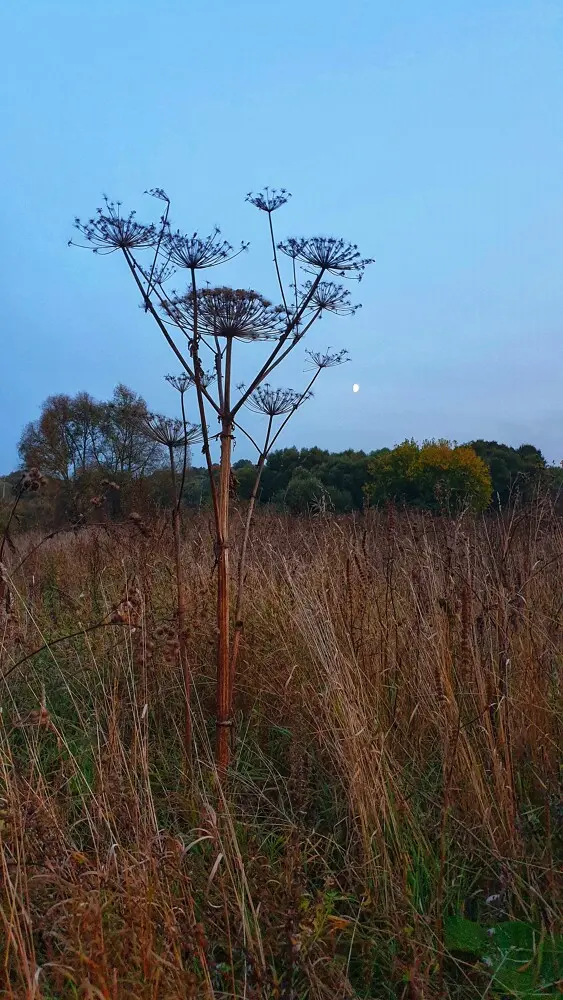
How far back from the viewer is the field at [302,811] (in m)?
1.69

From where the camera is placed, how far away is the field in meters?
1.69

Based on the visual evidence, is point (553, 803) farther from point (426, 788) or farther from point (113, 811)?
point (113, 811)

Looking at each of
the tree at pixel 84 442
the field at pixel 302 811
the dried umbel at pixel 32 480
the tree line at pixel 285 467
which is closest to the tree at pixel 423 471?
the tree line at pixel 285 467

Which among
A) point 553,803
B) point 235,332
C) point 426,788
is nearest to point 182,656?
point 426,788

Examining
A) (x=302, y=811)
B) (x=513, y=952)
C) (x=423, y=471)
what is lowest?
(x=513, y=952)

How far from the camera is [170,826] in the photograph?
252 cm

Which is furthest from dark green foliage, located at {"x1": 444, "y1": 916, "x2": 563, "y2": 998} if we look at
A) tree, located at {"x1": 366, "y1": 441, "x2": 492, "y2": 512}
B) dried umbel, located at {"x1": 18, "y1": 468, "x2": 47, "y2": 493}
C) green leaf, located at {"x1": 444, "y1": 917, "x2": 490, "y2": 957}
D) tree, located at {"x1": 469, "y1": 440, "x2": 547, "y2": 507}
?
tree, located at {"x1": 469, "y1": 440, "x2": 547, "y2": 507}

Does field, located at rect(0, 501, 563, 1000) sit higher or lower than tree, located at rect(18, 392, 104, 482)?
lower

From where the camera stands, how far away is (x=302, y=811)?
2.17 meters

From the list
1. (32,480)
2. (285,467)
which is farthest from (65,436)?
(32,480)

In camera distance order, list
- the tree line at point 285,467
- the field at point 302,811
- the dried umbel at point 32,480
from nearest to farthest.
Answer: the field at point 302,811 < the dried umbel at point 32,480 < the tree line at point 285,467

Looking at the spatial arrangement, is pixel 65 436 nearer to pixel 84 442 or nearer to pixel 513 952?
pixel 84 442

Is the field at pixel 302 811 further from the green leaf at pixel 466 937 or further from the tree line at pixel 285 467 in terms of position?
the tree line at pixel 285 467

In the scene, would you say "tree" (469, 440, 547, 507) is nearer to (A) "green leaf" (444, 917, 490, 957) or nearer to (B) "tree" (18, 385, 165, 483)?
(B) "tree" (18, 385, 165, 483)
